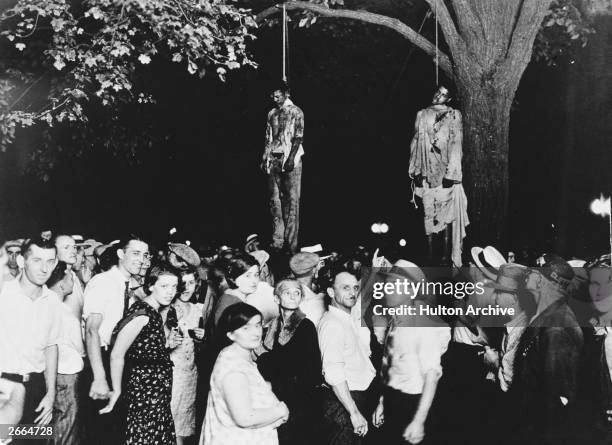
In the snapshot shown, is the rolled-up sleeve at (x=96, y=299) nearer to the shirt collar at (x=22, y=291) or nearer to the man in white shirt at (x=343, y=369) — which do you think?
the shirt collar at (x=22, y=291)

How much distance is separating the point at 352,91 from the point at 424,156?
6627 millimetres

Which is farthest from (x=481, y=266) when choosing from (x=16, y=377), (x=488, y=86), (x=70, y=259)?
(x=16, y=377)

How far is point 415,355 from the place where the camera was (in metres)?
5.06

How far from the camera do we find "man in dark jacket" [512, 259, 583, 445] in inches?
203

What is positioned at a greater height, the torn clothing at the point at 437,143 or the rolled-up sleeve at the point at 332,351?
the torn clothing at the point at 437,143

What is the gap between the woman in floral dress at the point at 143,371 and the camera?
197 inches

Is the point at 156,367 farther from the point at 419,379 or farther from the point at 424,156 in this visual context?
the point at 424,156

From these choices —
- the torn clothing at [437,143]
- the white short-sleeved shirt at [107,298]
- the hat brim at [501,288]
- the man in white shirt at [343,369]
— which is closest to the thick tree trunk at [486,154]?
the torn clothing at [437,143]

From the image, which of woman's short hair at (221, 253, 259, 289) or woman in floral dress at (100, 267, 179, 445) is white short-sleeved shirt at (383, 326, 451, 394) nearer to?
woman's short hair at (221, 253, 259, 289)

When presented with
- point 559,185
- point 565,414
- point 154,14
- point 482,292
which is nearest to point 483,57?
point 482,292

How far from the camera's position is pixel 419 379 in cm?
507

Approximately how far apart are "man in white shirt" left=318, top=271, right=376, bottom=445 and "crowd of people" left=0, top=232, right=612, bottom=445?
0.03ft

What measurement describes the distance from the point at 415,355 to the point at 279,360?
3.25 feet

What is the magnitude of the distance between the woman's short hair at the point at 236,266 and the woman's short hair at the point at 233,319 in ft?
3.76
